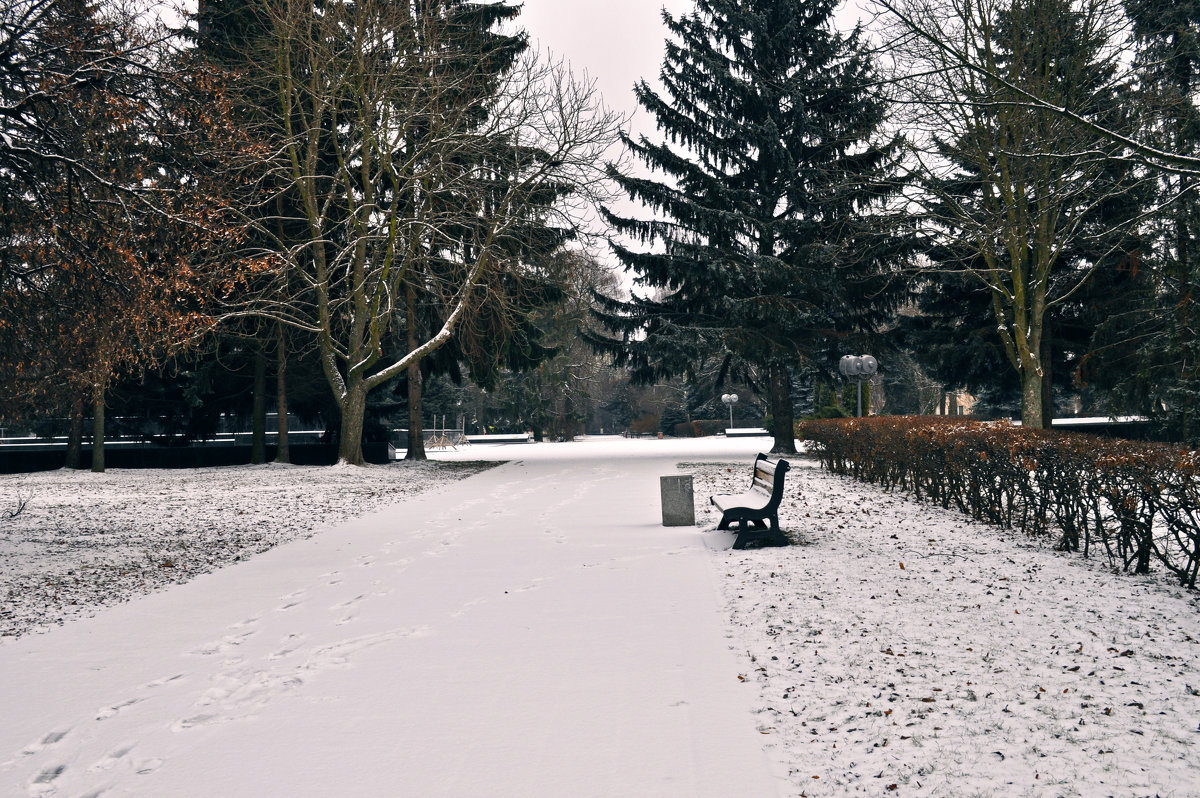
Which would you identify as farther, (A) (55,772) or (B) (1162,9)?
(B) (1162,9)

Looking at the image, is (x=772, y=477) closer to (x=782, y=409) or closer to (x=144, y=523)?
(x=144, y=523)

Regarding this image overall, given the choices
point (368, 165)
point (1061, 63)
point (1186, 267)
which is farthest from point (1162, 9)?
point (368, 165)

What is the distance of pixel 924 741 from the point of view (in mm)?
4211

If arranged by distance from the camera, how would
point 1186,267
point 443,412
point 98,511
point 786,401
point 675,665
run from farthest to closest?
point 443,412 → point 786,401 → point 1186,267 → point 98,511 → point 675,665

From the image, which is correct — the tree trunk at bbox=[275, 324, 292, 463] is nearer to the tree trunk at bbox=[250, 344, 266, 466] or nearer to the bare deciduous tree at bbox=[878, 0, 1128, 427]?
the tree trunk at bbox=[250, 344, 266, 466]

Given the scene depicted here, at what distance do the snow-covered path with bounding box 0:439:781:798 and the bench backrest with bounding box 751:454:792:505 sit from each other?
1.03m

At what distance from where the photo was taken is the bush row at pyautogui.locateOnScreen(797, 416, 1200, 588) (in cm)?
720

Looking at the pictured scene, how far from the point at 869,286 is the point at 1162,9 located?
1054 cm

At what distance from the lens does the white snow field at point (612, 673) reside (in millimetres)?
3883

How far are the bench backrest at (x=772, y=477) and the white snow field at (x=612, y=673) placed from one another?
640 mm

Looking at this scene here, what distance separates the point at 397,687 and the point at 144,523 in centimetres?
944

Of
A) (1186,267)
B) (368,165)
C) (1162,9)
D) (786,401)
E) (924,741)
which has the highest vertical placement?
(1162,9)

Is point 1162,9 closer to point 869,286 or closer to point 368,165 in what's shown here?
point 869,286

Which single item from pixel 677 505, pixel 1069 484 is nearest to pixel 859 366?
pixel 677 505
